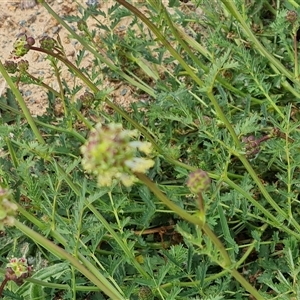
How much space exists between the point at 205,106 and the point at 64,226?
76 centimetres

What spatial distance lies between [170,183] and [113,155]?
1.22m

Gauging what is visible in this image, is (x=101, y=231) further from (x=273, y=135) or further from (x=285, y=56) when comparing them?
(x=285, y=56)

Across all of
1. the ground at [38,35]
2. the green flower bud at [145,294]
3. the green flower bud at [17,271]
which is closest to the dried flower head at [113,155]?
the green flower bud at [17,271]

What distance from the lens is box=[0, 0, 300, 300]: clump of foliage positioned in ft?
5.19

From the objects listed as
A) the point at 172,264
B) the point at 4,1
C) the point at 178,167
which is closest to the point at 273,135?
the point at 178,167

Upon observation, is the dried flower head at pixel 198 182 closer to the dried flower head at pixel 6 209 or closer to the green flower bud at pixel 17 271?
the dried flower head at pixel 6 209

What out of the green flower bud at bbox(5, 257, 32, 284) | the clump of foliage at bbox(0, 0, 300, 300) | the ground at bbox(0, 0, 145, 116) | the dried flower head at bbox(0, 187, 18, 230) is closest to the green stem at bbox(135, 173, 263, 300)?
the clump of foliage at bbox(0, 0, 300, 300)

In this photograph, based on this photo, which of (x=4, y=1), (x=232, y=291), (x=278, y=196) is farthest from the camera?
(x=4, y=1)

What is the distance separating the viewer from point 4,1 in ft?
10.3

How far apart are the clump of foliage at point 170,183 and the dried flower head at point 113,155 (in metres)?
0.21

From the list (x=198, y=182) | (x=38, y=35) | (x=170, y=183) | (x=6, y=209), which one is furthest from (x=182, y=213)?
(x=38, y=35)

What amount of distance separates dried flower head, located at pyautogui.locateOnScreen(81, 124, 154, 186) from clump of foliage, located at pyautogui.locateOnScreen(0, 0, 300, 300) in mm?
210

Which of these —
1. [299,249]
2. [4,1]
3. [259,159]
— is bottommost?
[299,249]

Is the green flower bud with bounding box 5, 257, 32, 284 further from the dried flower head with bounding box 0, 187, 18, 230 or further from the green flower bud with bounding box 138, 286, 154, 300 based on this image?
the green flower bud with bounding box 138, 286, 154, 300
